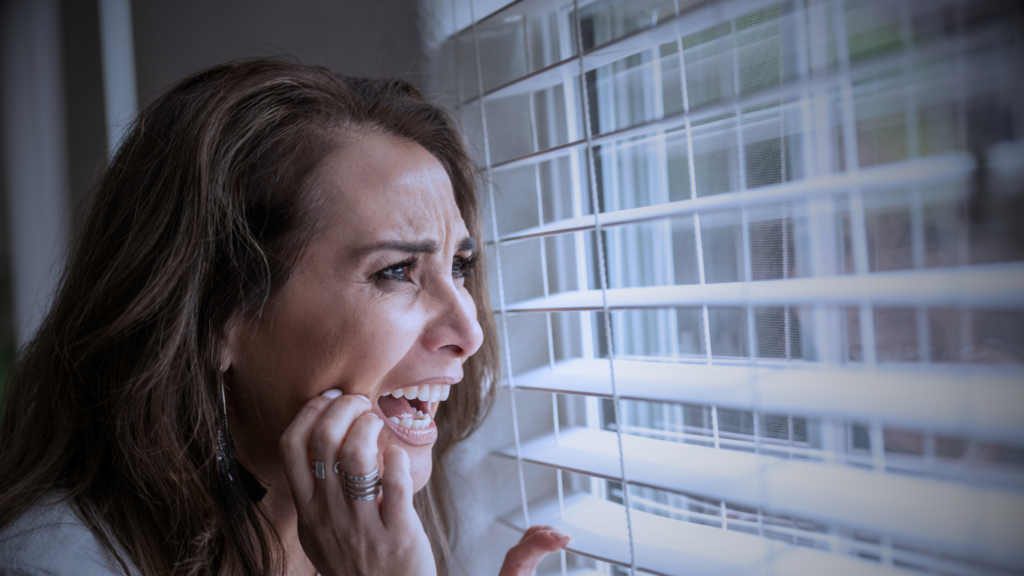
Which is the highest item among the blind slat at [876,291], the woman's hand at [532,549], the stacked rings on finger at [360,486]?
the blind slat at [876,291]

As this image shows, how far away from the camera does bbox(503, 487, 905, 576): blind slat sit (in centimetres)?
67

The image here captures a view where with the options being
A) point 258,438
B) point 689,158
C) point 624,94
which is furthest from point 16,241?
point 689,158

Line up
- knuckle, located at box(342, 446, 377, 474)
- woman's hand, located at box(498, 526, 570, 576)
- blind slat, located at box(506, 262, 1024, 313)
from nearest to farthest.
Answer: blind slat, located at box(506, 262, 1024, 313), knuckle, located at box(342, 446, 377, 474), woman's hand, located at box(498, 526, 570, 576)

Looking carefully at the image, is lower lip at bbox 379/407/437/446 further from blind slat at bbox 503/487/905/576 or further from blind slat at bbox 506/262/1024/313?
blind slat at bbox 506/262/1024/313

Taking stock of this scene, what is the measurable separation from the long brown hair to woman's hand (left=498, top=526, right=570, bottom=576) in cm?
41

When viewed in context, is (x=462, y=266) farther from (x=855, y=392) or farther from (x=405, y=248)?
(x=855, y=392)

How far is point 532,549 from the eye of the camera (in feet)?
3.18

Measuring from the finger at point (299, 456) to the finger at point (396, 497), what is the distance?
122mm

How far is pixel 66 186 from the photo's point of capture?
228 cm

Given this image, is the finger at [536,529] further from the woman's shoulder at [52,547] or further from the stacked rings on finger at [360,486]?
the woman's shoulder at [52,547]

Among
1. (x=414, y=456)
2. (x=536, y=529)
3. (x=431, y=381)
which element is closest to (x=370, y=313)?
(x=431, y=381)

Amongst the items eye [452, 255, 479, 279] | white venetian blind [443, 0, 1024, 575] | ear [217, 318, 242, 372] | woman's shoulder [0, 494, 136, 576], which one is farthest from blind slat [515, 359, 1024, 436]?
woman's shoulder [0, 494, 136, 576]

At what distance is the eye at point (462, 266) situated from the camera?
1.14 m

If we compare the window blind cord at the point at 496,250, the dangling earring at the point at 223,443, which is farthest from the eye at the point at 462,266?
the dangling earring at the point at 223,443
